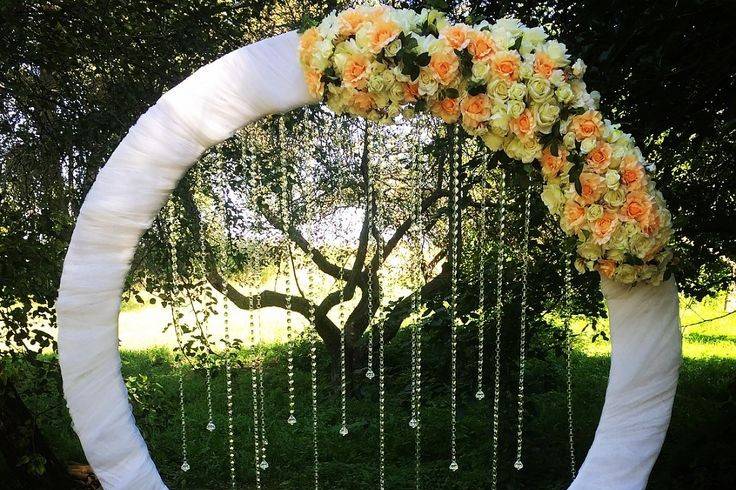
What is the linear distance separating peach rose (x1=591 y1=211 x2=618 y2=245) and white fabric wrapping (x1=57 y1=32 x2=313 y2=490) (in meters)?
0.82

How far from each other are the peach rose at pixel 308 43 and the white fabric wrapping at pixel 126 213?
41 mm

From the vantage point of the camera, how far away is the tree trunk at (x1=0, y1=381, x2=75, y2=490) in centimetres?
359

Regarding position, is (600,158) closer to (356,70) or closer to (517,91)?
(517,91)

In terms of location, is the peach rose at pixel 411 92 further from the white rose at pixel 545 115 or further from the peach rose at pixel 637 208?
the peach rose at pixel 637 208

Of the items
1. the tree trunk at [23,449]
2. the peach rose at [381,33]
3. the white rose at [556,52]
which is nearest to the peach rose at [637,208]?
the white rose at [556,52]

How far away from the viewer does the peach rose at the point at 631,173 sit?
1876 mm

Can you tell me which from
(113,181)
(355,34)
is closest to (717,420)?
(355,34)

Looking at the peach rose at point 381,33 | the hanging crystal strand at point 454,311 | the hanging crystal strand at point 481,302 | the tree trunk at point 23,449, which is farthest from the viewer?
the tree trunk at point 23,449

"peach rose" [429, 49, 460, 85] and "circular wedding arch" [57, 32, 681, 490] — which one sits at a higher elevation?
"peach rose" [429, 49, 460, 85]

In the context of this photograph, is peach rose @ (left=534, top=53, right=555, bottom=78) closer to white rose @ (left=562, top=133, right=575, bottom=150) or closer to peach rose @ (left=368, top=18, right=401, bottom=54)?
white rose @ (left=562, top=133, right=575, bottom=150)

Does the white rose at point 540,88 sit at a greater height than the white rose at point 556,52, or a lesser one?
lesser

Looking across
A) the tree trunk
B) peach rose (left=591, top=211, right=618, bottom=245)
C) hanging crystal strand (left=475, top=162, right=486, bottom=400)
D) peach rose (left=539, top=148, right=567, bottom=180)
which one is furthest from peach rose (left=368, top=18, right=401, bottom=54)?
the tree trunk

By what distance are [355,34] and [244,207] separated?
3.36 m

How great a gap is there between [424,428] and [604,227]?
164 inches
